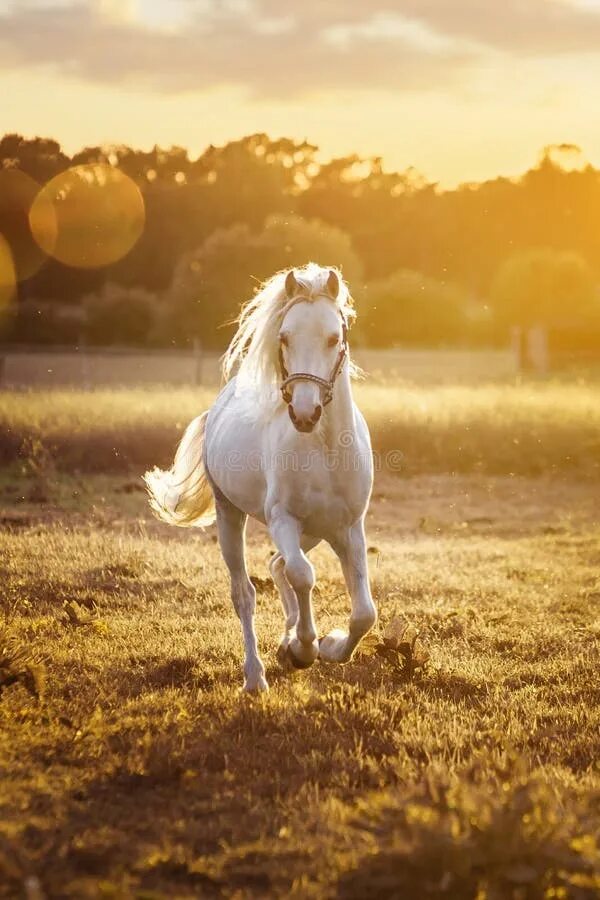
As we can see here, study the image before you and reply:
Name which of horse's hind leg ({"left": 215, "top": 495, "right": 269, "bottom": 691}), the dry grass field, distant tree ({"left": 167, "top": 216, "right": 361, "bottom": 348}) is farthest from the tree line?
horse's hind leg ({"left": 215, "top": 495, "right": 269, "bottom": 691})

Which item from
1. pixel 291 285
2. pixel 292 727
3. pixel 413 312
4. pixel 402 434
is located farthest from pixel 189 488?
pixel 413 312

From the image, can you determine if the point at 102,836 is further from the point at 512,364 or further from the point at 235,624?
the point at 512,364

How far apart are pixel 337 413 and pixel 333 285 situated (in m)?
0.71

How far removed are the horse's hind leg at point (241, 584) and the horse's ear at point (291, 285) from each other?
2.01 metres

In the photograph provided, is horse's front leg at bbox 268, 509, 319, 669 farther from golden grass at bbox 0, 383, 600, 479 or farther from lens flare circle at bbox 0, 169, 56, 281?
lens flare circle at bbox 0, 169, 56, 281

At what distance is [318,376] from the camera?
5965mm

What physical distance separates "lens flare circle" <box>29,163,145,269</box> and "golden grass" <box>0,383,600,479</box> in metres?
25.6

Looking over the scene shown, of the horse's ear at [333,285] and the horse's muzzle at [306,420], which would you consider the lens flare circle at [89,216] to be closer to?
the horse's ear at [333,285]

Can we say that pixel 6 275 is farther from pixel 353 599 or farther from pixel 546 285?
pixel 353 599

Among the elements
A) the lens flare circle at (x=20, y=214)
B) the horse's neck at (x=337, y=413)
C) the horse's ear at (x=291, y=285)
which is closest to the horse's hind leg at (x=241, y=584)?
the horse's neck at (x=337, y=413)

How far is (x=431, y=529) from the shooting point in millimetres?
15102

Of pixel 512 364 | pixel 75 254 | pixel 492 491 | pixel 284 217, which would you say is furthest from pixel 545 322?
pixel 492 491

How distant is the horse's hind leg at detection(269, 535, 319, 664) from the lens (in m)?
6.91

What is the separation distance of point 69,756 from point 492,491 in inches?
539
